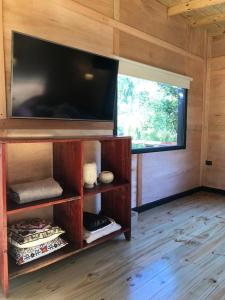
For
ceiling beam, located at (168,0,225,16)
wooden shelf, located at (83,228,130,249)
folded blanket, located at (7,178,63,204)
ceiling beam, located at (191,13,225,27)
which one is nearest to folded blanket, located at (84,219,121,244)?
wooden shelf, located at (83,228,130,249)

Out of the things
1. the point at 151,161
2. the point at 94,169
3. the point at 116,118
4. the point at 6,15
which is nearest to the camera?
the point at 6,15

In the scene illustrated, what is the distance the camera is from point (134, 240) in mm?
2516

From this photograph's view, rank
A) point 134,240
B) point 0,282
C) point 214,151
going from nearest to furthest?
point 0,282 < point 134,240 < point 214,151

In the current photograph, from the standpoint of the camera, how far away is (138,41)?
303cm

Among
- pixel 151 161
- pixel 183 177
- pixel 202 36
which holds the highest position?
pixel 202 36

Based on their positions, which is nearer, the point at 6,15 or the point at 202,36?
the point at 6,15

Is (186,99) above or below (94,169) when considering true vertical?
above

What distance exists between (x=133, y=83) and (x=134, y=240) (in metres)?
1.75

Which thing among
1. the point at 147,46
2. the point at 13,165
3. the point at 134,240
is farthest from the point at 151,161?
the point at 13,165

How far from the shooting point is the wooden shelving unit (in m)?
1.68

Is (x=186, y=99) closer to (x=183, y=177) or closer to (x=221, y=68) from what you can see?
(x=221, y=68)

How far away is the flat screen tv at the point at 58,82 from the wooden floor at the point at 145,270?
1.18m

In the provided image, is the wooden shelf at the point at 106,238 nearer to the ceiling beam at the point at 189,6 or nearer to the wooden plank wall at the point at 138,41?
the wooden plank wall at the point at 138,41

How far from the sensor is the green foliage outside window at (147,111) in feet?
10.0
